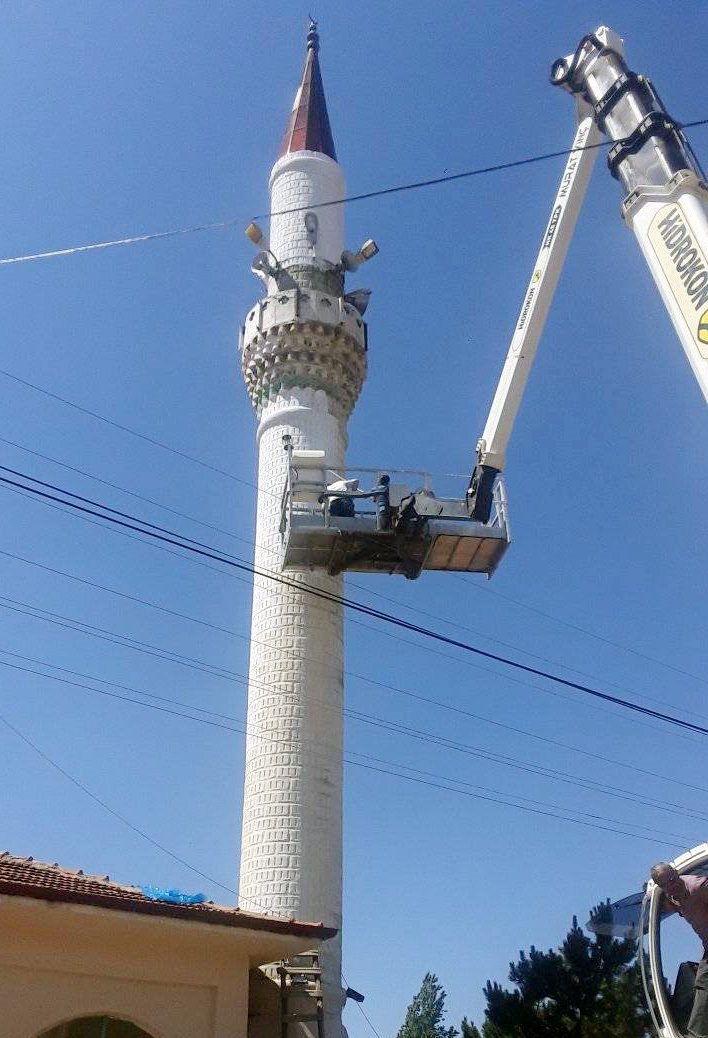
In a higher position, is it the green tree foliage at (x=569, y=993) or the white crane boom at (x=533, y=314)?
the white crane boom at (x=533, y=314)

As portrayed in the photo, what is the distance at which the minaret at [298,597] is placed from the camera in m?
18.5

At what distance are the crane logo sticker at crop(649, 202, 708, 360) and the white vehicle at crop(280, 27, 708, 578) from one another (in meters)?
0.02

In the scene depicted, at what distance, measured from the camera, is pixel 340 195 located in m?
27.3

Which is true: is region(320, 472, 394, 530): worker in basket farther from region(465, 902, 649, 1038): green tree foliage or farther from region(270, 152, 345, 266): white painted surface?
region(465, 902, 649, 1038): green tree foliage

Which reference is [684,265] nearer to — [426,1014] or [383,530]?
[383,530]

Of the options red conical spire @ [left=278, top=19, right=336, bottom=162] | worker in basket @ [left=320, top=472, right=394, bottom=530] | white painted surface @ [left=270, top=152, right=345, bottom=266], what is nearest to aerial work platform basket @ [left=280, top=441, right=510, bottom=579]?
worker in basket @ [left=320, top=472, right=394, bottom=530]

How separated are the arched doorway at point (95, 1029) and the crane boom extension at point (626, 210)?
33.7ft

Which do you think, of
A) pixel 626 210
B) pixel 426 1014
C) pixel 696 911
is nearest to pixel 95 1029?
pixel 696 911

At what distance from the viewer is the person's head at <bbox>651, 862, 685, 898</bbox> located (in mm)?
7926

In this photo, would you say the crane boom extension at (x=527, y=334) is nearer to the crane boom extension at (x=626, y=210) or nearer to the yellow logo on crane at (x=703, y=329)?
the crane boom extension at (x=626, y=210)

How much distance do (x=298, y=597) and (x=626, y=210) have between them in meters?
11.1

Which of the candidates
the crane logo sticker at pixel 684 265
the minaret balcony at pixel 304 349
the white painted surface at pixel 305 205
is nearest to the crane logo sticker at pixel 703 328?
the crane logo sticker at pixel 684 265

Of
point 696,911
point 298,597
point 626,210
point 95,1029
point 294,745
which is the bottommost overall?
point 696,911

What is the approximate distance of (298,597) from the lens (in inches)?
827
